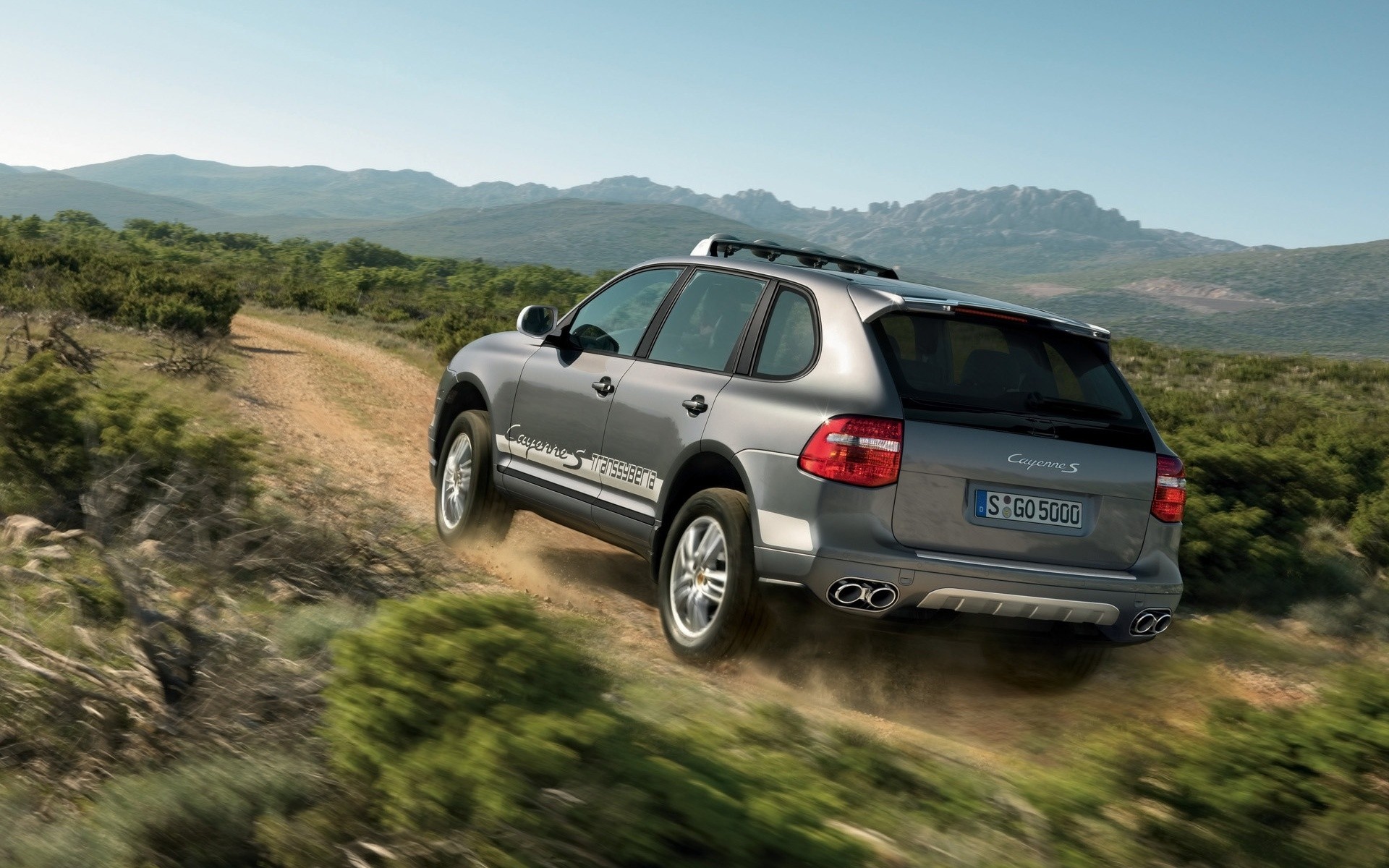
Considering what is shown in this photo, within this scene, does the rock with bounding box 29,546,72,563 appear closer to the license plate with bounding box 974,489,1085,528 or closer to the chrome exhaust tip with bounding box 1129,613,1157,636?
the license plate with bounding box 974,489,1085,528

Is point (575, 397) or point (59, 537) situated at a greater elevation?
point (575, 397)

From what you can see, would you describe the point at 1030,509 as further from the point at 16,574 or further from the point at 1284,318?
the point at 1284,318

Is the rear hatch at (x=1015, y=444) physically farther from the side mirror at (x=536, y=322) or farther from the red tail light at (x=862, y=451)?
the side mirror at (x=536, y=322)

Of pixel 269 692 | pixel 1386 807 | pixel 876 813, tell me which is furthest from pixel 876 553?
pixel 269 692

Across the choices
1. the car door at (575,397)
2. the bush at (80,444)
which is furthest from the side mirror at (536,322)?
the bush at (80,444)

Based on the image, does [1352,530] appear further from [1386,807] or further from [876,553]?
[1386,807]

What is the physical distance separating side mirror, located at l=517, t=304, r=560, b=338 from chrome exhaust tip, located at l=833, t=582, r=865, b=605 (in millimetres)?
2806

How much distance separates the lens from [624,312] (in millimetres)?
6297

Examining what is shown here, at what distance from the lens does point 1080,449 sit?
15.6 ft

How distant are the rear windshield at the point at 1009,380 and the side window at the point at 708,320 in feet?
2.70

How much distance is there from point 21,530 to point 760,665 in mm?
3437

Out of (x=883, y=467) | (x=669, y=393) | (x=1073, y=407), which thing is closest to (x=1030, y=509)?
(x=1073, y=407)

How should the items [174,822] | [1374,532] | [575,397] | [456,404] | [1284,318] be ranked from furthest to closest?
[1284,318] → [1374,532] → [456,404] → [575,397] → [174,822]

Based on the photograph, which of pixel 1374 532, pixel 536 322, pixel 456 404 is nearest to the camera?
pixel 536 322
